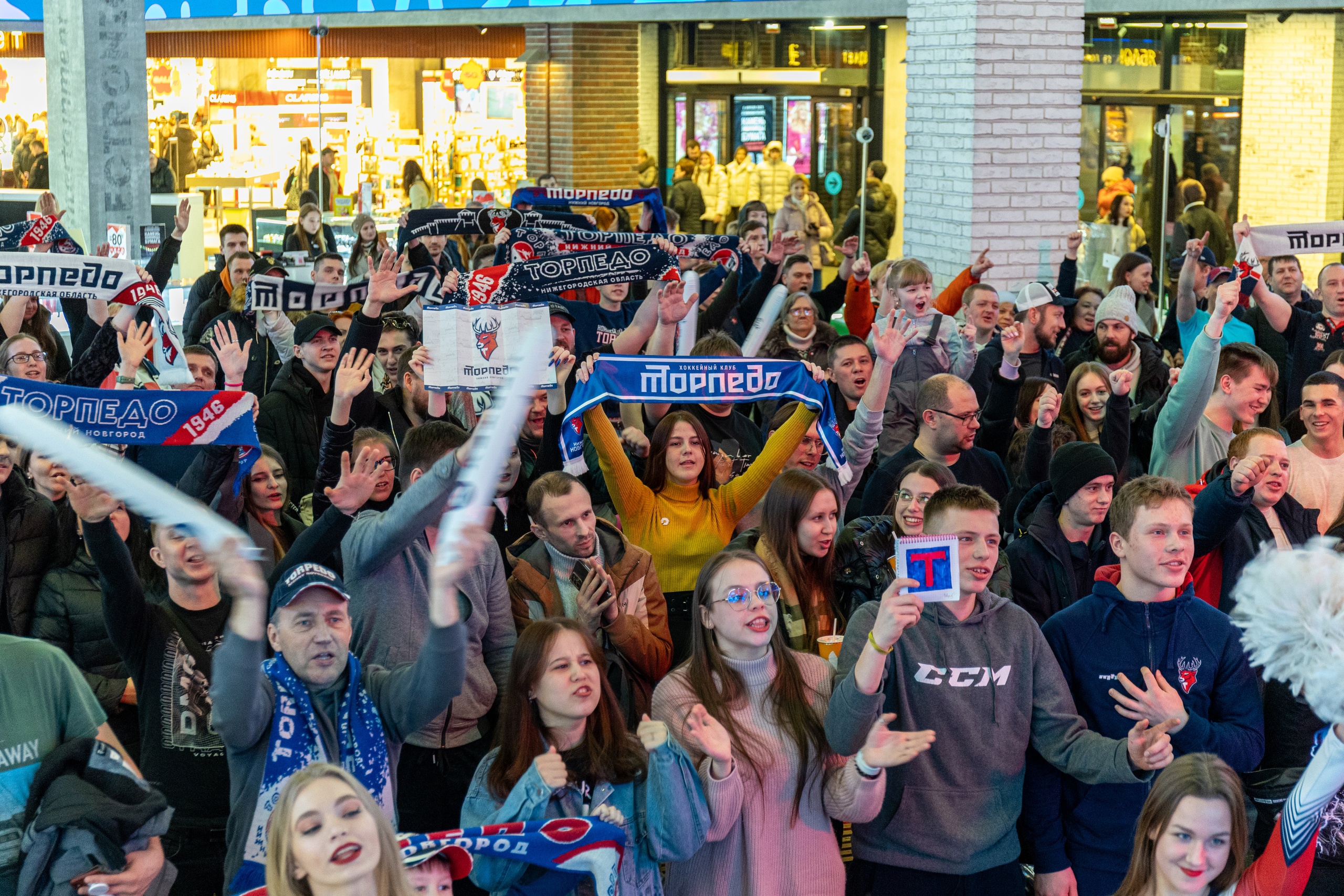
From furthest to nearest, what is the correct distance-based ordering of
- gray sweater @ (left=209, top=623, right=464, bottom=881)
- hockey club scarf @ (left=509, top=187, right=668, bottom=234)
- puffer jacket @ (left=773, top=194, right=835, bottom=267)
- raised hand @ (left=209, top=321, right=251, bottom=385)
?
puffer jacket @ (left=773, top=194, right=835, bottom=267) < hockey club scarf @ (left=509, top=187, right=668, bottom=234) < raised hand @ (left=209, top=321, right=251, bottom=385) < gray sweater @ (left=209, top=623, right=464, bottom=881)

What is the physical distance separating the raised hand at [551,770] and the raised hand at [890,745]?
772 mm

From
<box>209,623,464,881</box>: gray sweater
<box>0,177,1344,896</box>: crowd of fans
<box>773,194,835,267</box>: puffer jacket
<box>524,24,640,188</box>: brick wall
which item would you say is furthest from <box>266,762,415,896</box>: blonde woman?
<box>524,24,640,188</box>: brick wall

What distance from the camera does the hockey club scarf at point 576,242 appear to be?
929 cm

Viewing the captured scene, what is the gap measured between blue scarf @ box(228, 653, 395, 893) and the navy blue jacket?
180cm

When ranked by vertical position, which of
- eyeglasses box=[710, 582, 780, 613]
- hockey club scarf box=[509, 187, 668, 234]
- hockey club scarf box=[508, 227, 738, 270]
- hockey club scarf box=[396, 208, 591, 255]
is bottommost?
eyeglasses box=[710, 582, 780, 613]

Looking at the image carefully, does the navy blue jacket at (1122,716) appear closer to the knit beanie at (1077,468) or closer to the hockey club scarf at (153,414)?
the knit beanie at (1077,468)

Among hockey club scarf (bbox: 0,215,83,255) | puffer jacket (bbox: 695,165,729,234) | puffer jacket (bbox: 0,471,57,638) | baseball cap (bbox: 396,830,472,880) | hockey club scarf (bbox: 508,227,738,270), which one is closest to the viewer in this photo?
baseball cap (bbox: 396,830,472,880)

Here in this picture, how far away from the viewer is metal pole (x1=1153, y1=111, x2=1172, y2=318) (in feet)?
39.8

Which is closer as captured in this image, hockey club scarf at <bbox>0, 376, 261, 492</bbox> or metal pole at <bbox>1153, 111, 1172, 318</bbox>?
hockey club scarf at <bbox>0, 376, 261, 492</bbox>

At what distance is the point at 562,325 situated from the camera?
8.10m

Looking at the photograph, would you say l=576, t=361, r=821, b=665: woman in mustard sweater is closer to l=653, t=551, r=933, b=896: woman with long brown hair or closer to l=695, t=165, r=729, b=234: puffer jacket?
l=653, t=551, r=933, b=896: woman with long brown hair

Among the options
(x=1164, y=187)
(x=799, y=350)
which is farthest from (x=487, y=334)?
(x=1164, y=187)

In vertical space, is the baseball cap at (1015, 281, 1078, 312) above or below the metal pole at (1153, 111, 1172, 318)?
below

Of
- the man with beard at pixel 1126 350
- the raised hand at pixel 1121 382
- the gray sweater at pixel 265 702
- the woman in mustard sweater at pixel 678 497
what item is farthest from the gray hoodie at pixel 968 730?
the man with beard at pixel 1126 350
